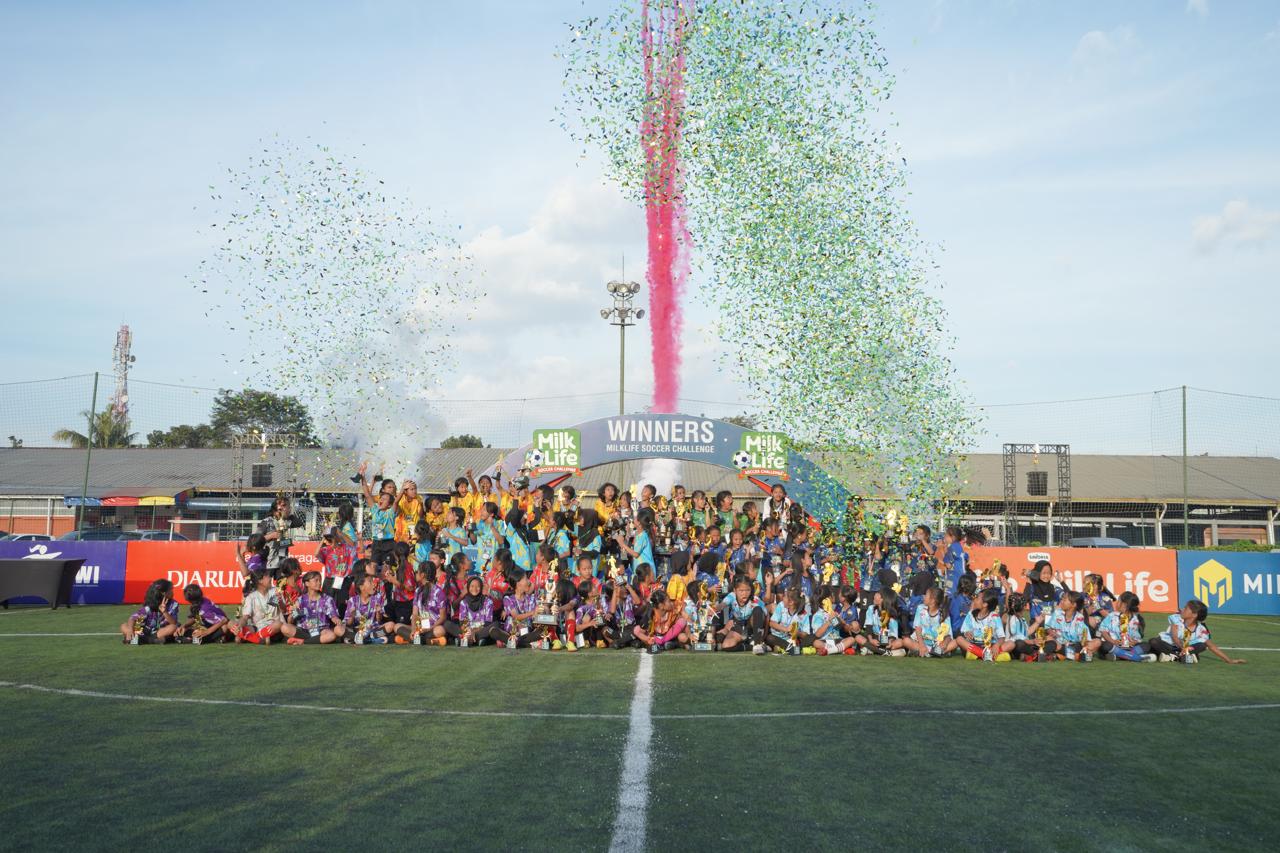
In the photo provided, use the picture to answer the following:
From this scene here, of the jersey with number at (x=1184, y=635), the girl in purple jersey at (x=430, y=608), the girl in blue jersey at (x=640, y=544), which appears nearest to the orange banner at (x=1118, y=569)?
the jersey with number at (x=1184, y=635)

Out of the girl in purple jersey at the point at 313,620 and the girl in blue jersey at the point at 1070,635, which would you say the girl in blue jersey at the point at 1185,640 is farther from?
the girl in purple jersey at the point at 313,620

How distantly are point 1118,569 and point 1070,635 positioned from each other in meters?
9.31

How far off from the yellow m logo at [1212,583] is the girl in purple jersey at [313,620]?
683 inches

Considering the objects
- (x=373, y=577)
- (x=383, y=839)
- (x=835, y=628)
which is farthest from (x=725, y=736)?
(x=373, y=577)

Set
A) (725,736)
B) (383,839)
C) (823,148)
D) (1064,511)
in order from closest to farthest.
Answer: (383,839) → (725,736) → (823,148) → (1064,511)

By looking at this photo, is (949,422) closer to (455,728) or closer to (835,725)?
(835,725)

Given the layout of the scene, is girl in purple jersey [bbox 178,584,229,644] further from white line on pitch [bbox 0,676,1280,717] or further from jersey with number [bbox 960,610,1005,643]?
jersey with number [bbox 960,610,1005,643]

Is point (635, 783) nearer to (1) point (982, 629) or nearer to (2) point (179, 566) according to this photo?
(1) point (982, 629)

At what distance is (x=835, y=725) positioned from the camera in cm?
777

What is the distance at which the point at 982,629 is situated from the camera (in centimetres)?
1273

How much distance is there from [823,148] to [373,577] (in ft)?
33.5

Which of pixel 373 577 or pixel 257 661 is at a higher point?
pixel 373 577

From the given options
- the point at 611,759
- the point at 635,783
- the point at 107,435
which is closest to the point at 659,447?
the point at 611,759

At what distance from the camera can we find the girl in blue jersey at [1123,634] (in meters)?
12.6
